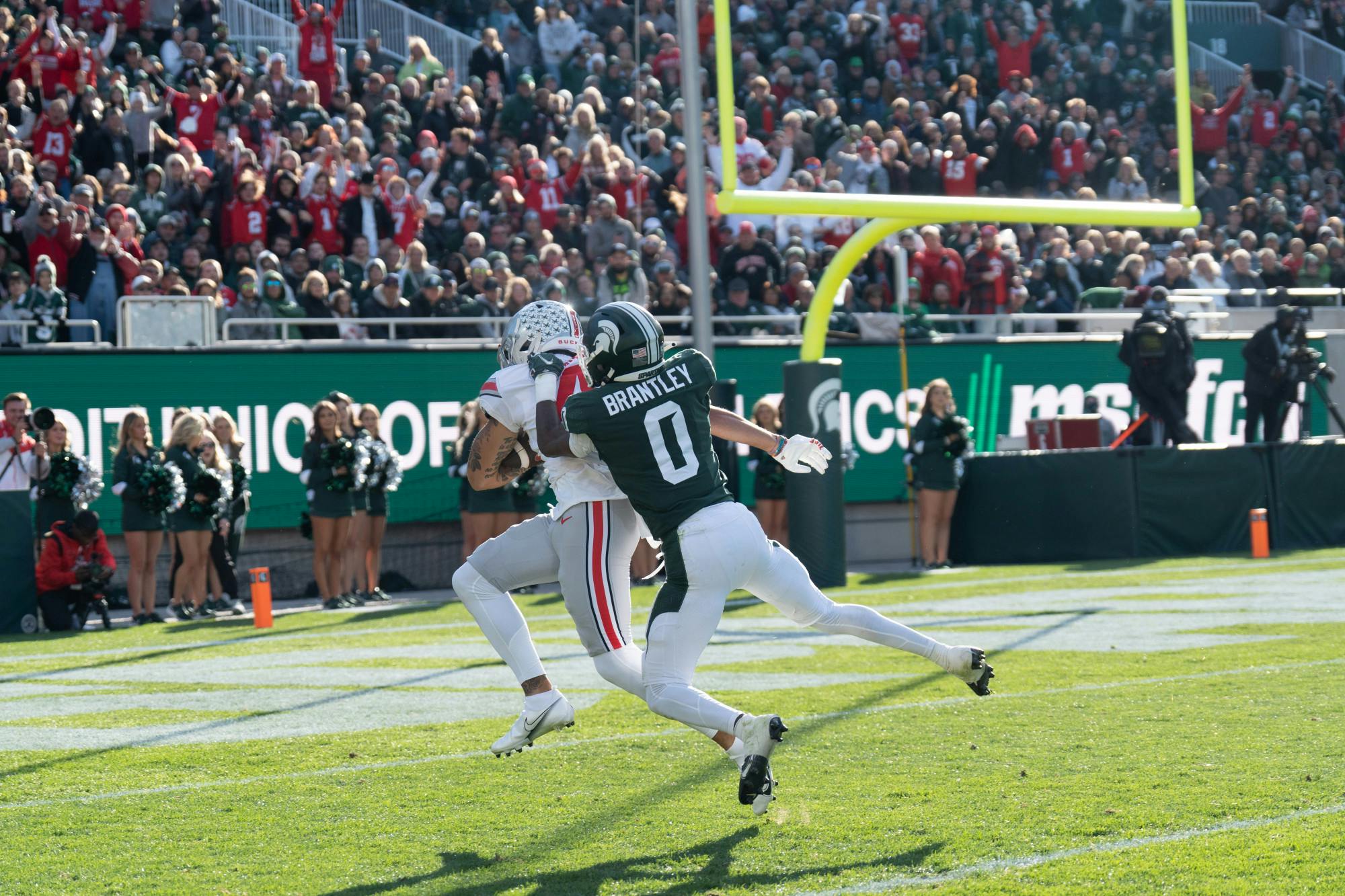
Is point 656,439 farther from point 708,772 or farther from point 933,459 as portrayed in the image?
point 933,459

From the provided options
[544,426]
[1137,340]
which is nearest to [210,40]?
[1137,340]

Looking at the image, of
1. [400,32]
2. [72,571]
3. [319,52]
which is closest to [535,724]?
[72,571]

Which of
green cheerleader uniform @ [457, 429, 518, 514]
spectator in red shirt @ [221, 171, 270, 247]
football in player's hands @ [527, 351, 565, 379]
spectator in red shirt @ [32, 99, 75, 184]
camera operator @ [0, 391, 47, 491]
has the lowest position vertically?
green cheerleader uniform @ [457, 429, 518, 514]

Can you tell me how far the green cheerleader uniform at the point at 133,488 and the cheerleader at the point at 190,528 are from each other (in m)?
0.15

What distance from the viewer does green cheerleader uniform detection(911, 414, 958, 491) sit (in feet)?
51.9

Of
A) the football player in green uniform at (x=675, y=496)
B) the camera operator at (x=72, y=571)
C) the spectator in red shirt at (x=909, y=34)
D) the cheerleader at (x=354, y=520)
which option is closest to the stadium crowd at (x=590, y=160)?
the spectator in red shirt at (x=909, y=34)

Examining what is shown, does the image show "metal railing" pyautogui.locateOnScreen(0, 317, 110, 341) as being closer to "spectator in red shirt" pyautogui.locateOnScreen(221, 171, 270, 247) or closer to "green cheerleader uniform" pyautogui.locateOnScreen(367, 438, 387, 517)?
"spectator in red shirt" pyautogui.locateOnScreen(221, 171, 270, 247)

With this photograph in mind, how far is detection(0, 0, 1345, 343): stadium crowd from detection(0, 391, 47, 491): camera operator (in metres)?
1.05

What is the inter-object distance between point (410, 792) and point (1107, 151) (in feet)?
21.7

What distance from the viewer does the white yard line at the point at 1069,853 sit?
181 inches

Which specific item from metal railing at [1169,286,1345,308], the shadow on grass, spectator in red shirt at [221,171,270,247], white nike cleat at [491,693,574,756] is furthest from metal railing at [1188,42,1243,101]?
spectator in red shirt at [221,171,270,247]

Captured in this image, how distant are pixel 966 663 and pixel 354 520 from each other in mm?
9143

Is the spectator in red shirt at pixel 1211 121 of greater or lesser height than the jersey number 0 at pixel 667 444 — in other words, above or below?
above

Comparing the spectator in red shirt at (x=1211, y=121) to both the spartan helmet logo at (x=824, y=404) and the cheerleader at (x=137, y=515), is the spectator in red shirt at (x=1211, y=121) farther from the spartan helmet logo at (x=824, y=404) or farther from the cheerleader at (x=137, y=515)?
the cheerleader at (x=137, y=515)
